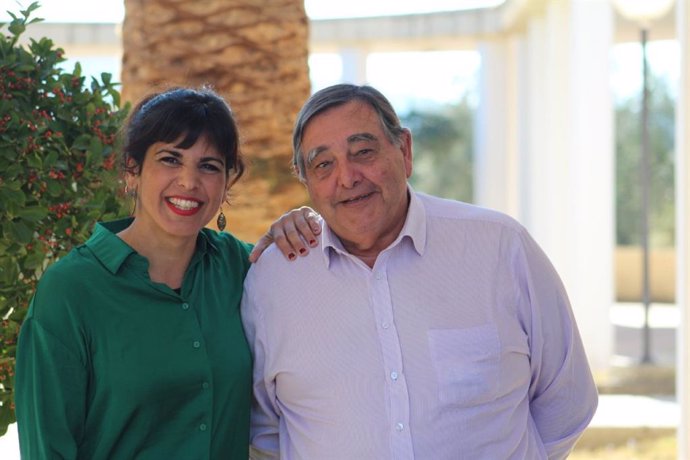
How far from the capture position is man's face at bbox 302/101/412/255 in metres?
3.40

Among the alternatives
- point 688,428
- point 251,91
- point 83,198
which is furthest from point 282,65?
point 688,428

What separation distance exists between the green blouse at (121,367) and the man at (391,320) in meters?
0.23

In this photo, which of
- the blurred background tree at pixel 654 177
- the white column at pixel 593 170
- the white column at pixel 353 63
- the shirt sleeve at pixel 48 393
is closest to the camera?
the shirt sleeve at pixel 48 393

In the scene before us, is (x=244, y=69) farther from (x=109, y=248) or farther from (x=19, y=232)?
(x=109, y=248)

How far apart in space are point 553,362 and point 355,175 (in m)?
0.88

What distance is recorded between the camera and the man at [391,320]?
329 centimetres

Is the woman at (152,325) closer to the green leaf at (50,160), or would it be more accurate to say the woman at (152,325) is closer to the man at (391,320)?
the man at (391,320)

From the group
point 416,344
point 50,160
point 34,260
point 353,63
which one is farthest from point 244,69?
point 353,63

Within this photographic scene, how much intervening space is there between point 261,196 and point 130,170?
107 inches

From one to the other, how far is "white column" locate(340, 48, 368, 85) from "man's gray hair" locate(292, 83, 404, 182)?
11542 millimetres

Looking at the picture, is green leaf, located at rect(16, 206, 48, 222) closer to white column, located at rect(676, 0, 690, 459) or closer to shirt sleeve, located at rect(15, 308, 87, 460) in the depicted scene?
shirt sleeve, located at rect(15, 308, 87, 460)

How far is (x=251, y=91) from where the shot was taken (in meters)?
6.10

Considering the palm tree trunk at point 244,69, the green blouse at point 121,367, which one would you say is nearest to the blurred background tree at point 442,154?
the palm tree trunk at point 244,69

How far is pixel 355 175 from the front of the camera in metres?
3.38
